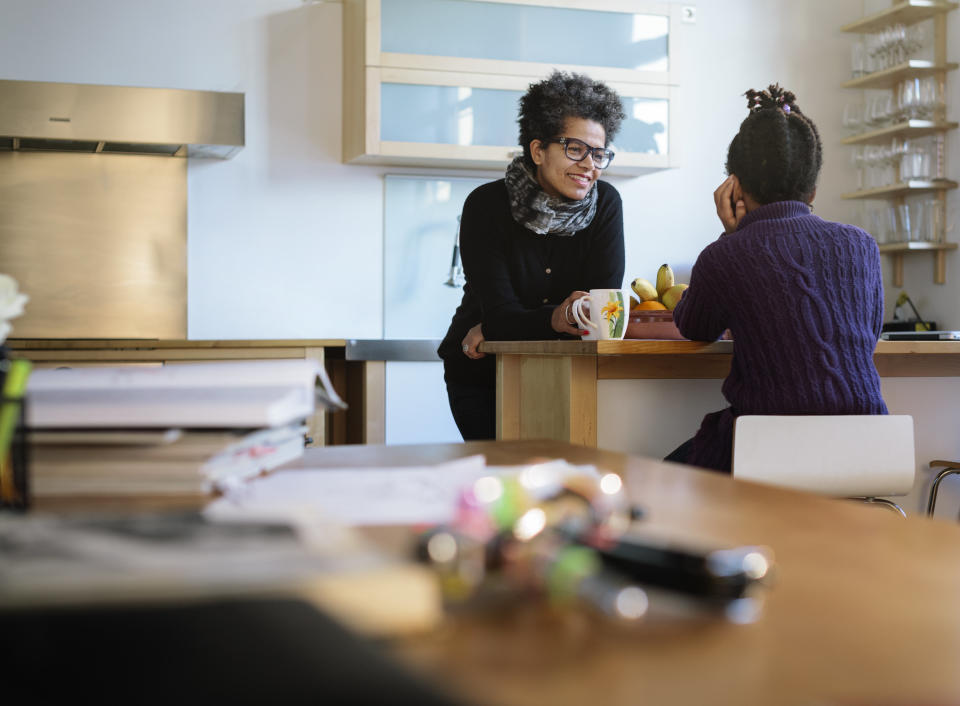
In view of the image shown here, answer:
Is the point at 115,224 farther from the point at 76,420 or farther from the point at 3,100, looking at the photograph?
the point at 76,420

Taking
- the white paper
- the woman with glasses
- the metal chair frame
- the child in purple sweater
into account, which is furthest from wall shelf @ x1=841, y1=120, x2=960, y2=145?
the white paper

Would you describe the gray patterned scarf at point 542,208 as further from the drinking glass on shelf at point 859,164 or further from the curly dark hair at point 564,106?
the drinking glass on shelf at point 859,164

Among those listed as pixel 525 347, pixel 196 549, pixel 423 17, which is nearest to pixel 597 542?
pixel 196 549

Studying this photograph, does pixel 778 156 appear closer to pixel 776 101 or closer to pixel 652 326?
pixel 776 101

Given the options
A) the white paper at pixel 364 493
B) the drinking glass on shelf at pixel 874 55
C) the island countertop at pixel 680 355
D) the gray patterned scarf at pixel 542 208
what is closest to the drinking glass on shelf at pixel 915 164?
the drinking glass on shelf at pixel 874 55

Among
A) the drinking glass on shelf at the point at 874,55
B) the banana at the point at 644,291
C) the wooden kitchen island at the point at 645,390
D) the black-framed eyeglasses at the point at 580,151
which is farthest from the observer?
the drinking glass on shelf at the point at 874,55

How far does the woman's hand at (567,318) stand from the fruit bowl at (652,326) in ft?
0.37

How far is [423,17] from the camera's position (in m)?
3.93

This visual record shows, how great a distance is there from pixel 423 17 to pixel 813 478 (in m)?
2.94

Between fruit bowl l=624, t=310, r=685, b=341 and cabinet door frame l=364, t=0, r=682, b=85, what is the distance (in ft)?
7.29

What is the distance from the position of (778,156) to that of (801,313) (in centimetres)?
35

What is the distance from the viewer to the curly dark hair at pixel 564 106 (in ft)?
7.79

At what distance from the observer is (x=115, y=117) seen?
353 cm

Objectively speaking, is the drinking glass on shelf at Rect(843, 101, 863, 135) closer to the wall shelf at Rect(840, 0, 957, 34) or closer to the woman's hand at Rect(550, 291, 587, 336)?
the wall shelf at Rect(840, 0, 957, 34)
